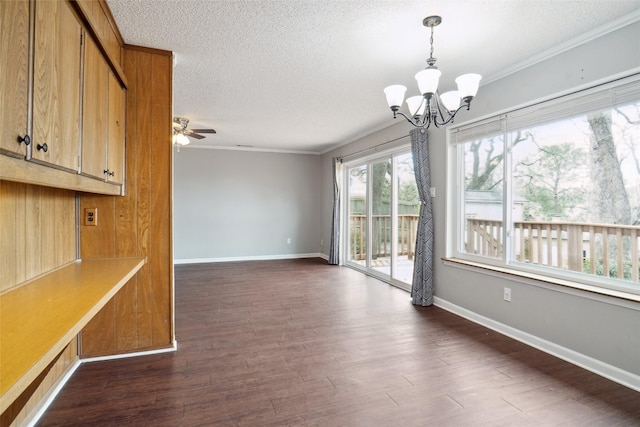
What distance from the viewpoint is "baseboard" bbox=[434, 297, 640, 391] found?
7.47 feet

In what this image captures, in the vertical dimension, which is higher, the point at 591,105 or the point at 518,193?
the point at 591,105

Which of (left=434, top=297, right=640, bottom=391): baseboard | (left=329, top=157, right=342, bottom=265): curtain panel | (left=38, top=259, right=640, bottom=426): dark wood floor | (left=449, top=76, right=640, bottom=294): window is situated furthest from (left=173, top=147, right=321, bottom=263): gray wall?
(left=434, top=297, right=640, bottom=391): baseboard

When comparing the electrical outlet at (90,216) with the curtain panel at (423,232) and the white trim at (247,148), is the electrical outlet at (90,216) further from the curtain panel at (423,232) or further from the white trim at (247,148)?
the white trim at (247,148)

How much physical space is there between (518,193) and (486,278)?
0.90 meters

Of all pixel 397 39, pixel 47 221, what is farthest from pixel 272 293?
pixel 397 39

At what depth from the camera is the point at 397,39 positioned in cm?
251

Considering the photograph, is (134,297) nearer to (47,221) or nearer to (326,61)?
(47,221)

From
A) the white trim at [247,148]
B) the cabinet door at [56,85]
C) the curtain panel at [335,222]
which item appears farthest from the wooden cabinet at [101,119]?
the curtain panel at [335,222]

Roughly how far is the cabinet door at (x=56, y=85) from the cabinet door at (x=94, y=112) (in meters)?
0.10

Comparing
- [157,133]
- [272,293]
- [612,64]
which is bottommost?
[272,293]

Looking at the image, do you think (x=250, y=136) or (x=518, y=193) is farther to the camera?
(x=250, y=136)

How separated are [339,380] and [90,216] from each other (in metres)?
2.22

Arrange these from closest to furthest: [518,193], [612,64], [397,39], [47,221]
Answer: [47,221]
[612,64]
[397,39]
[518,193]

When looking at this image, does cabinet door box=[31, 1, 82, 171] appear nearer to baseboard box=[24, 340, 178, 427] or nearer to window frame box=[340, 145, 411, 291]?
baseboard box=[24, 340, 178, 427]
